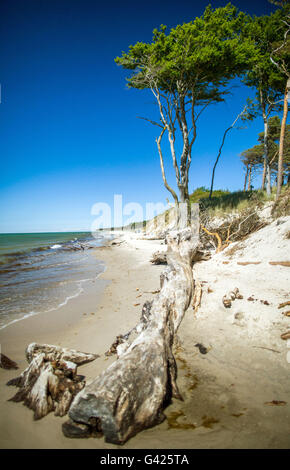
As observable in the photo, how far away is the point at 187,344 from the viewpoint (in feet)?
9.36

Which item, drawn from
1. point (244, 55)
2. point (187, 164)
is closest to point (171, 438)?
point (187, 164)

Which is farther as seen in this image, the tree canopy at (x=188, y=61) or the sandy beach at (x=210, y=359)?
the tree canopy at (x=188, y=61)

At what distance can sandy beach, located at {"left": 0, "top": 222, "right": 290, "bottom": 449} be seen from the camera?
1.57 meters

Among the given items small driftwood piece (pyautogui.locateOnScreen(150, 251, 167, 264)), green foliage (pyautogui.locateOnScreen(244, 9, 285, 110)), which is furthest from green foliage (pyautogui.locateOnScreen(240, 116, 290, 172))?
small driftwood piece (pyautogui.locateOnScreen(150, 251, 167, 264))

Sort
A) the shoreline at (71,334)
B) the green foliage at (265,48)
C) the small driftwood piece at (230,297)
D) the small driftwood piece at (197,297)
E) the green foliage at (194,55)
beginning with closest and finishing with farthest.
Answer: the shoreline at (71,334), the small driftwood piece at (230,297), the small driftwood piece at (197,297), the green foliage at (194,55), the green foliage at (265,48)

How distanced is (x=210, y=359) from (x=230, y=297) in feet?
4.51

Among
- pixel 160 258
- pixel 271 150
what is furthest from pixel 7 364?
pixel 271 150

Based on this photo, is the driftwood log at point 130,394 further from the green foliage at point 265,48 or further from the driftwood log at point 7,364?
the green foliage at point 265,48

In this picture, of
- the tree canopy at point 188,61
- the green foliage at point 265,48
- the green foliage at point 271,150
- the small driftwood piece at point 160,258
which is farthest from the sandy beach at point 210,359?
the green foliage at point 271,150

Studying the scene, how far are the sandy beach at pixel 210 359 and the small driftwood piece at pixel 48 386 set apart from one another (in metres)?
0.07

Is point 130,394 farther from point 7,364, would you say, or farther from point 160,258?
point 160,258

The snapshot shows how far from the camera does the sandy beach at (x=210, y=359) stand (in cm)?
157

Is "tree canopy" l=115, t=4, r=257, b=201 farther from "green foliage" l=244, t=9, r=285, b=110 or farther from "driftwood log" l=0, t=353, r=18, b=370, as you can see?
"driftwood log" l=0, t=353, r=18, b=370

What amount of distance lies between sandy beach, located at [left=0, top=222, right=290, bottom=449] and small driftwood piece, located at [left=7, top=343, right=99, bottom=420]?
7 centimetres
